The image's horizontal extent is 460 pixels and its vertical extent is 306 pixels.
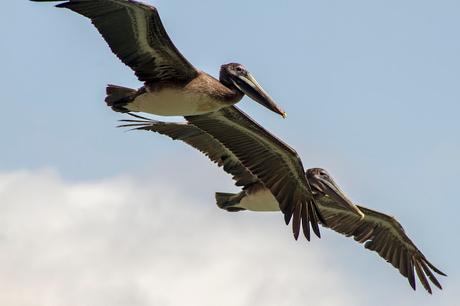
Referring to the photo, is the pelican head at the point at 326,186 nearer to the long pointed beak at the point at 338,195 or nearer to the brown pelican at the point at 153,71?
the long pointed beak at the point at 338,195

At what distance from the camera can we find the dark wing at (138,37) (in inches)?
690

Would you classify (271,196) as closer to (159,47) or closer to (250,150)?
(250,150)

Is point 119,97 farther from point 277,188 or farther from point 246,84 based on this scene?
point 277,188

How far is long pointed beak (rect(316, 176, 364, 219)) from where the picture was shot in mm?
21797

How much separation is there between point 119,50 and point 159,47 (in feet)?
1.88

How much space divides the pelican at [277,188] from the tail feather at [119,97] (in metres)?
1.89

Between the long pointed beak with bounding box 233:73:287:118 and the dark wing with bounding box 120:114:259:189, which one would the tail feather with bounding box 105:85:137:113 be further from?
the dark wing with bounding box 120:114:259:189

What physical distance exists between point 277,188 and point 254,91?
5.53ft

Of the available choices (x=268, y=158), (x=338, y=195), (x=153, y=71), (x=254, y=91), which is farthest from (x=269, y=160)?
(x=153, y=71)

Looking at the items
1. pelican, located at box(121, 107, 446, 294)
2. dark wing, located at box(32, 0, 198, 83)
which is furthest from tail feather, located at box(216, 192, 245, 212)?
dark wing, located at box(32, 0, 198, 83)

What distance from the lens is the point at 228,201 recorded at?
22.5m

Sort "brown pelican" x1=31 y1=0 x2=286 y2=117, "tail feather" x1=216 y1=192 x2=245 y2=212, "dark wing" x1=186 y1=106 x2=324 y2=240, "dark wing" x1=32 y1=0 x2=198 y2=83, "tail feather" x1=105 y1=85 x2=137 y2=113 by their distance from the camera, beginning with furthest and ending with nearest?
"tail feather" x1=216 y1=192 x2=245 y2=212
"dark wing" x1=186 y1=106 x2=324 y2=240
"tail feather" x1=105 y1=85 x2=137 y2=113
"brown pelican" x1=31 y1=0 x2=286 y2=117
"dark wing" x1=32 y1=0 x2=198 y2=83

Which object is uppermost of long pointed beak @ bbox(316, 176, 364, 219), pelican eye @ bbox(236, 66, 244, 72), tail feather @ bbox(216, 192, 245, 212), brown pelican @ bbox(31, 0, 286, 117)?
pelican eye @ bbox(236, 66, 244, 72)

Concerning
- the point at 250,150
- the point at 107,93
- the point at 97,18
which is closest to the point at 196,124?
the point at 250,150
